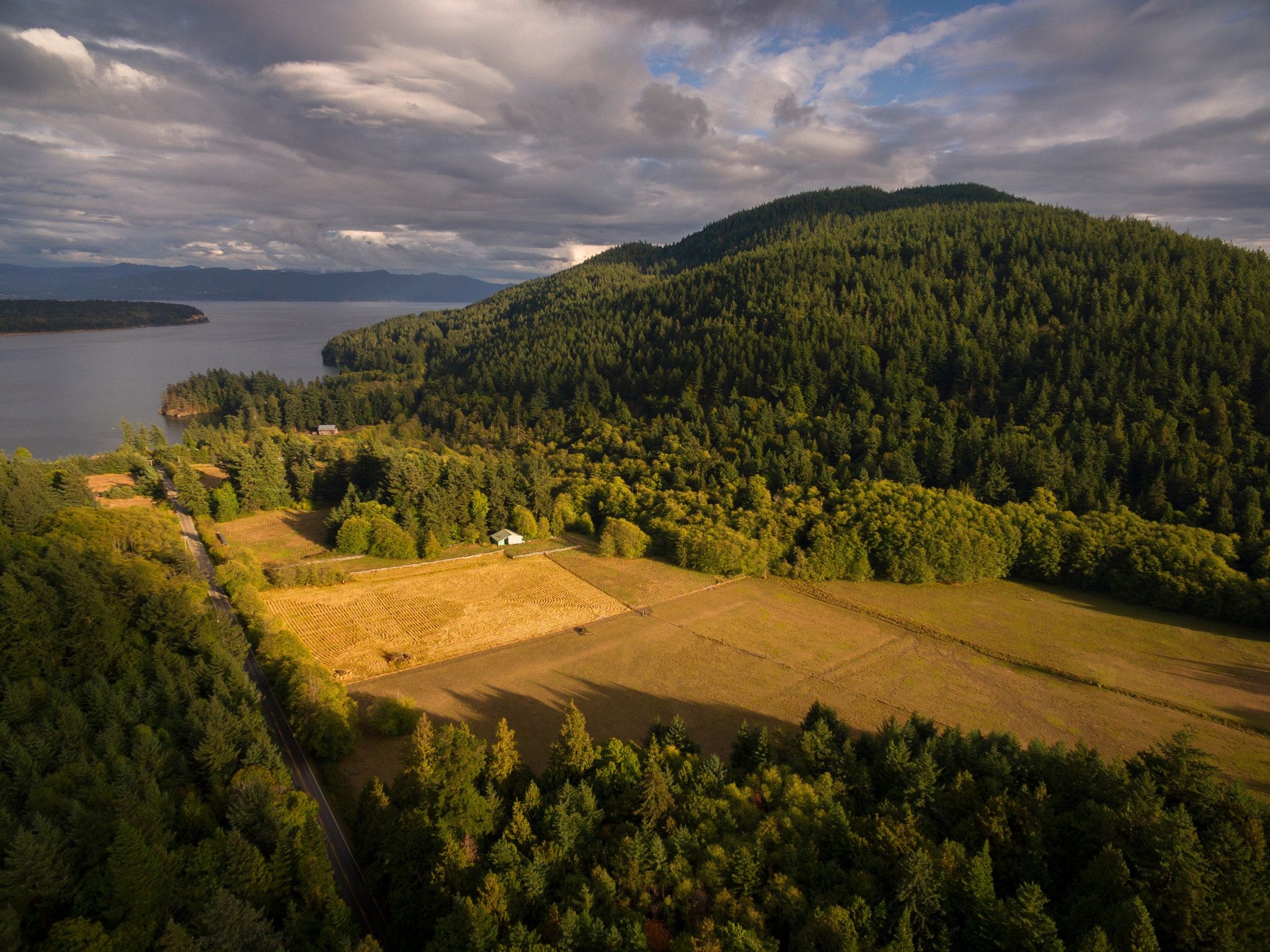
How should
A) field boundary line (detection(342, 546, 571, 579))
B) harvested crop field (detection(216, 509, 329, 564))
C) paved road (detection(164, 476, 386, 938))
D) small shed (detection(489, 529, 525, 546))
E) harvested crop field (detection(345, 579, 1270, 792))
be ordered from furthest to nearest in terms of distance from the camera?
small shed (detection(489, 529, 525, 546)) → harvested crop field (detection(216, 509, 329, 564)) → field boundary line (detection(342, 546, 571, 579)) → harvested crop field (detection(345, 579, 1270, 792)) → paved road (detection(164, 476, 386, 938))

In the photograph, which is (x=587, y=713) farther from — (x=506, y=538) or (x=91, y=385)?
(x=91, y=385)

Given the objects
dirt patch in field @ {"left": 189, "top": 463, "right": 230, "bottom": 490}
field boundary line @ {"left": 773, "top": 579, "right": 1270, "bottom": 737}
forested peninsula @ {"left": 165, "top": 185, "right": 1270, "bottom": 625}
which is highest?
forested peninsula @ {"left": 165, "top": 185, "right": 1270, "bottom": 625}

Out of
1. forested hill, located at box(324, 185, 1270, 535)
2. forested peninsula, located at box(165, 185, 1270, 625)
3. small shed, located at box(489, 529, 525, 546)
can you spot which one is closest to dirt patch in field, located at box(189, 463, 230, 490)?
forested peninsula, located at box(165, 185, 1270, 625)

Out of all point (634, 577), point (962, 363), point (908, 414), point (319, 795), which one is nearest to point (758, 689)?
point (634, 577)

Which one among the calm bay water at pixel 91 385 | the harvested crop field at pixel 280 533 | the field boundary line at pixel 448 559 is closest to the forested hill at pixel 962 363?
the field boundary line at pixel 448 559

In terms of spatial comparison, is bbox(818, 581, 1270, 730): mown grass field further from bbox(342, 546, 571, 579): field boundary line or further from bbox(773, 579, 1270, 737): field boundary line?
bbox(342, 546, 571, 579): field boundary line

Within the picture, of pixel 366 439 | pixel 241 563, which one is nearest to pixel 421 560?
pixel 241 563
